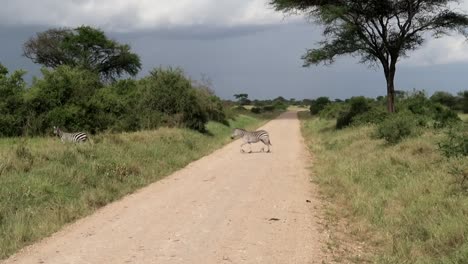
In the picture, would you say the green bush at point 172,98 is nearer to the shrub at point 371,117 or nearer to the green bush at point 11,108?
the green bush at point 11,108

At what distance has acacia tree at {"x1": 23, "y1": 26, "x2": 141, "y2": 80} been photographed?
62.8m

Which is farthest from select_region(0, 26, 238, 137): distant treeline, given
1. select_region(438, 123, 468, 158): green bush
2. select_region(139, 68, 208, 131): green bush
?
select_region(438, 123, 468, 158): green bush

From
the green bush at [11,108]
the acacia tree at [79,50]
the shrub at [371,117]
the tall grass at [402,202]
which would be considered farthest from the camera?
the acacia tree at [79,50]

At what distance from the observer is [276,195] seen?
1239cm

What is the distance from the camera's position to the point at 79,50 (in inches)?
2477

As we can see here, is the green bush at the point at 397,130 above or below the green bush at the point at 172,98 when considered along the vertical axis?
below

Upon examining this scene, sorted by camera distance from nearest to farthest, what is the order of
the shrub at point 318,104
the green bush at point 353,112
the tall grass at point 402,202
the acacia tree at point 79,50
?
Answer: the tall grass at point 402,202
the green bush at point 353,112
the acacia tree at point 79,50
the shrub at point 318,104

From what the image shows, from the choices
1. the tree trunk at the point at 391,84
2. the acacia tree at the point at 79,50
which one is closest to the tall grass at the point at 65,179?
the tree trunk at the point at 391,84

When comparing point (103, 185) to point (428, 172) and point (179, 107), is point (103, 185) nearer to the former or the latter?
point (428, 172)

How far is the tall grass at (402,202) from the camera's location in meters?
7.32

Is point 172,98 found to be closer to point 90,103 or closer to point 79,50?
point 90,103

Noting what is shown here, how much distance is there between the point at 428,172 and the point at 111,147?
10229 millimetres

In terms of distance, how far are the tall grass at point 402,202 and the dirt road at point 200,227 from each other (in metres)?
0.76

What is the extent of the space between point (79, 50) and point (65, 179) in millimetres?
53619
